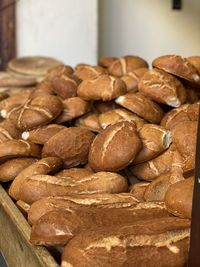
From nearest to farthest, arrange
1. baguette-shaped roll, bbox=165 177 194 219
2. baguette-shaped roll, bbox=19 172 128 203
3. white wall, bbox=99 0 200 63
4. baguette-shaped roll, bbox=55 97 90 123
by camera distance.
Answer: baguette-shaped roll, bbox=165 177 194 219, baguette-shaped roll, bbox=19 172 128 203, baguette-shaped roll, bbox=55 97 90 123, white wall, bbox=99 0 200 63

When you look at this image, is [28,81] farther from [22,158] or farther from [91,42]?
[91,42]

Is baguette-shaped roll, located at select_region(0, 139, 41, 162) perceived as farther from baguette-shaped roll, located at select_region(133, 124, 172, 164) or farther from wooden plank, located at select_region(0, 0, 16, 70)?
wooden plank, located at select_region(0, 0, 16, 70)

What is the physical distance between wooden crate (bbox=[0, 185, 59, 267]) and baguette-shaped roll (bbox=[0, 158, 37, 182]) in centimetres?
7

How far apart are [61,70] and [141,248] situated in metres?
1.26

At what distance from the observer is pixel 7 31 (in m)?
4.05

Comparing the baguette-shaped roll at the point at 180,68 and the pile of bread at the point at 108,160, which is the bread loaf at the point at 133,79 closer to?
the pile of bread at the point at 108,160

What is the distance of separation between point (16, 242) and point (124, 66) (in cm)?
100

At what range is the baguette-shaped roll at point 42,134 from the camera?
167cm

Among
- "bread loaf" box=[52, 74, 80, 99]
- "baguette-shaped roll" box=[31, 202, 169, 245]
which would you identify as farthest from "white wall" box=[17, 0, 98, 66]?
"baguette-shaped roll" box=[31, 202, 169, 245]

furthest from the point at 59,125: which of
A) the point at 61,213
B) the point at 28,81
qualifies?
the point at 28,81

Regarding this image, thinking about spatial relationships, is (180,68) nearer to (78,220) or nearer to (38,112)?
(38,112)

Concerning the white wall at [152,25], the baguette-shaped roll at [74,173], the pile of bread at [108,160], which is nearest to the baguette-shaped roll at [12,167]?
the pile of bread at [108,160]

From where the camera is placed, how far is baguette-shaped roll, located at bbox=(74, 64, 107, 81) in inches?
80.2

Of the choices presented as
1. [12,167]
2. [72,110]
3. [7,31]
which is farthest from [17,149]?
[7,31]
